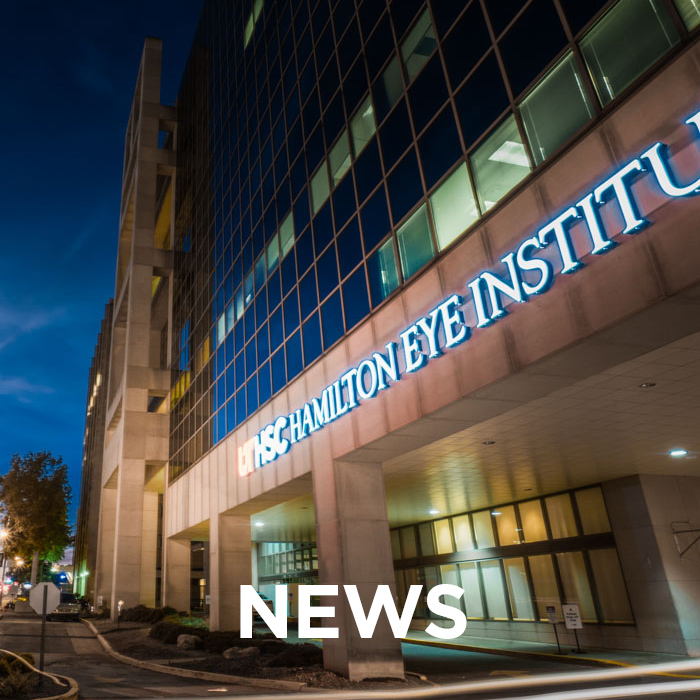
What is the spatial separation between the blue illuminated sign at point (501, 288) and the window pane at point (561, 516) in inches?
486

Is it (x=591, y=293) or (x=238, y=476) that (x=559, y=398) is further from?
(x=238, y=476)

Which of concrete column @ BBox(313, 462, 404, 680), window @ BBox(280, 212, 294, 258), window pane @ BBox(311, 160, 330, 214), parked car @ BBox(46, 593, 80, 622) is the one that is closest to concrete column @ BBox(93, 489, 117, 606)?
parked car @ BBox(46, 593, 80, 622)

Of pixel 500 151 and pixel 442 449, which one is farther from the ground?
pixel 500 151

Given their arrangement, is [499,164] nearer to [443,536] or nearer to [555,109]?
[555,109]

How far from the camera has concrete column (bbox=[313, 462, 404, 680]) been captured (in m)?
15.7

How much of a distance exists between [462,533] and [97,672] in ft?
57.7

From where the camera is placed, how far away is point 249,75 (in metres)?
31.8

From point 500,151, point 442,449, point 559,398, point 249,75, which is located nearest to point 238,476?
point 442,449

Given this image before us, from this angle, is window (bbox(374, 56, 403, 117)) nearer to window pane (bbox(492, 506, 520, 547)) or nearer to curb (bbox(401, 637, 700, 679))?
curb (bbox(401, 637, 700, 679))

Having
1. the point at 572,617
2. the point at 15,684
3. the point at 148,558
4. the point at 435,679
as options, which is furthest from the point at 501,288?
the point at 148,558

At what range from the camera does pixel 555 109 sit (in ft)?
37.3

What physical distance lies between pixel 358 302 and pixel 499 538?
627 inches

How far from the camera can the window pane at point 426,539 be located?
32812 mm

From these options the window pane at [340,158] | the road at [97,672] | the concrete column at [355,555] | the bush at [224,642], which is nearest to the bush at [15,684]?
the road at [97,672]
